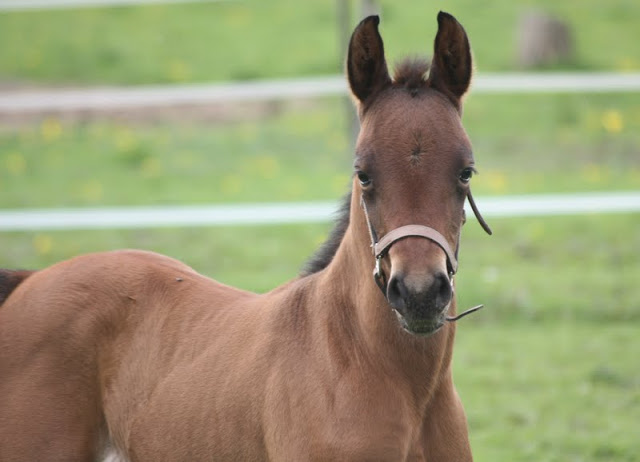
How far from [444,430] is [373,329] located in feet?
1.36

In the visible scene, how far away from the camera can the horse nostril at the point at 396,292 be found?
2939 millimetres

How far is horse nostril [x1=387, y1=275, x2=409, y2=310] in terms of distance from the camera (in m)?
2.94

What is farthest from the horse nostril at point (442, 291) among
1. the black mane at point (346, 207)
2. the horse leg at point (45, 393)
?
the horse leg at point (45, 393)

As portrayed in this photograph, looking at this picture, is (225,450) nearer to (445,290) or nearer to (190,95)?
(445,290)

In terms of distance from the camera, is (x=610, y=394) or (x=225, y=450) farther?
(x=610, y=394)

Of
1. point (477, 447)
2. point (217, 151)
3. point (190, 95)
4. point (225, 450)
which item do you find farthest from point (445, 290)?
point (217, 151)

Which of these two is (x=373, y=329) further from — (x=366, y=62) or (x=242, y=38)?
(x=242, y=38)

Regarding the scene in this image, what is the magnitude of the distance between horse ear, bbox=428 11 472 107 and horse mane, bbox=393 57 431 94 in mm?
31

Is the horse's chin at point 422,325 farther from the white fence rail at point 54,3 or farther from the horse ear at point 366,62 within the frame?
the white fence rail at point 54,3

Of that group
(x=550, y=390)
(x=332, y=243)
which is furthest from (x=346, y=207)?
(x=550, y=390)

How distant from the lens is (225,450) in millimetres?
3586

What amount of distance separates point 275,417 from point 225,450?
32cm

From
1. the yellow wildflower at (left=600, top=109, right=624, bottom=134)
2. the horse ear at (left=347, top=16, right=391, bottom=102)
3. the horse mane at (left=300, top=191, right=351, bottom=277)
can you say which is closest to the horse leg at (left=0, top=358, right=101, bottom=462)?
the horse mane at (left=300, top=191, right=351, bottom=277)

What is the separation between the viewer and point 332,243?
385 cm
